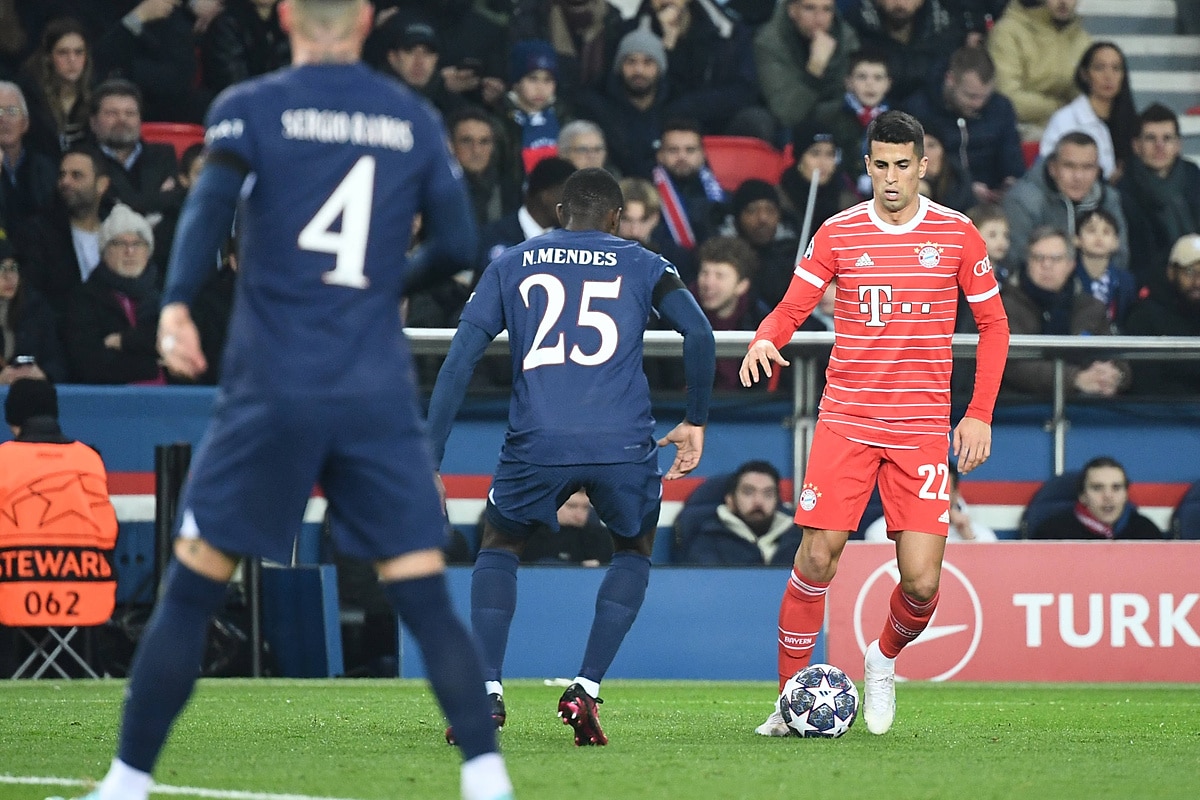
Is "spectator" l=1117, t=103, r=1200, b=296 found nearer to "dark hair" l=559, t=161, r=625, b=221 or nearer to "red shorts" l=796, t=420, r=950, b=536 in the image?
"red shorts" l=796, t=420, r=950, b=536

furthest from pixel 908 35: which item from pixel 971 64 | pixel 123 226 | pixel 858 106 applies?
pixel 123 226

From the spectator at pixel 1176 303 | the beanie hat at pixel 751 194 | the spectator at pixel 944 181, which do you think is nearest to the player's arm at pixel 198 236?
the beanie hat at pixel 751 194

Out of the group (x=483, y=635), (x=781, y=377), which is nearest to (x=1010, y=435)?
(x=781, y=377)

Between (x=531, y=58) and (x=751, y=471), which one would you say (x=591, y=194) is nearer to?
(x=751, y=471)

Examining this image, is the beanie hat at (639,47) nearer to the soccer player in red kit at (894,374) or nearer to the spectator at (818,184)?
the spectator at (818,184)

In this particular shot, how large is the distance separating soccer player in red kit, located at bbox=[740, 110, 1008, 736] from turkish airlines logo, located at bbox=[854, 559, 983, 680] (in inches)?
149

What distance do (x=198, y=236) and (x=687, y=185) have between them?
912 centimetres

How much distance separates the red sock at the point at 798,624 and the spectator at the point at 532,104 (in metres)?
6.47

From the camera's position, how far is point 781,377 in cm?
1144

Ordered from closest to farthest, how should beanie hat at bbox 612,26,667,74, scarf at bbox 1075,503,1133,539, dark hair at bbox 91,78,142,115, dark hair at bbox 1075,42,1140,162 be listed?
scarf at bbox 1075,503,1133,539 → dark hair at bbox 91,78,142,115 → beanie hat at bbox 612,26,667,74 → dark hair at bbox 1075,42,1140,162

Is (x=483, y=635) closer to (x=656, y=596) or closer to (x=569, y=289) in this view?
(x=569, y=289)

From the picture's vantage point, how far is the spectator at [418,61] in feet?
42.4

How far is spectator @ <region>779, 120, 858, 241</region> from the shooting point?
514 inches

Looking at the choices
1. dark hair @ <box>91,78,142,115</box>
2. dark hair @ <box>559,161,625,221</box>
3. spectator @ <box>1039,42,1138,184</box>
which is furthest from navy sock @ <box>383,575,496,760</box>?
spectator @ <box>1039,42,1138,184</box>
